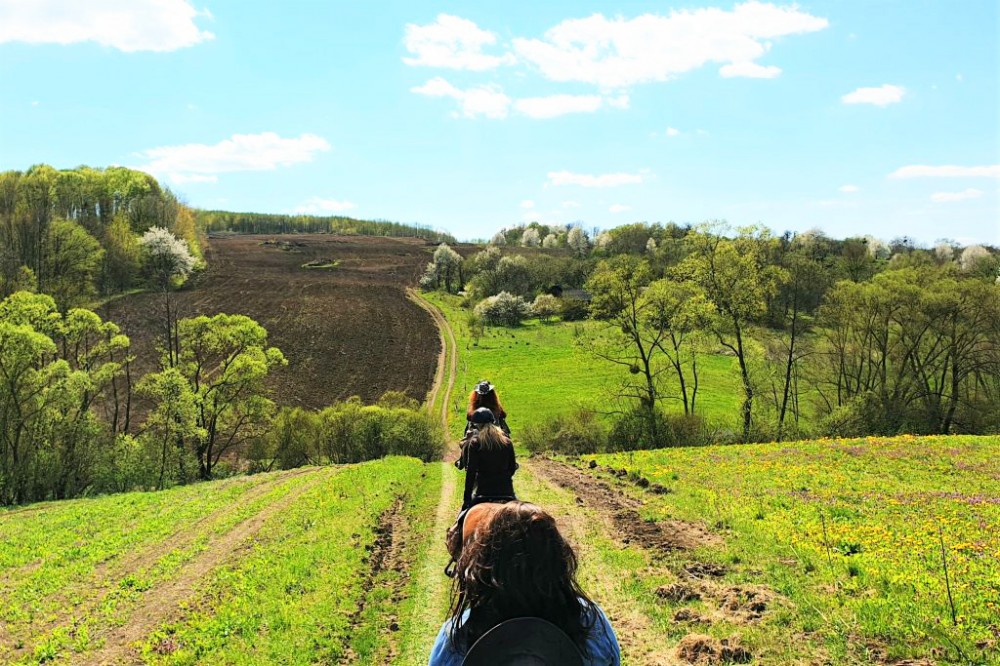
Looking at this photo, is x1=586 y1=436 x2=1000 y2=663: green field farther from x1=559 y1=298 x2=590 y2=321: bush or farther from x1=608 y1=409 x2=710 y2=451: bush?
x1=559 y1=298 x2=590 y2=321: bush

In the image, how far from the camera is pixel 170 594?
41.2 ft

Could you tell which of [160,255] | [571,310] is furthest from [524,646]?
[160,255]

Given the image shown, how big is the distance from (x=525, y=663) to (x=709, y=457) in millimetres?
22575

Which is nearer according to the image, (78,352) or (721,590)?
(721,590)

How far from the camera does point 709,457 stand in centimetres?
2341

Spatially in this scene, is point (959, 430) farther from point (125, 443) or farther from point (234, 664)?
point (125, 443)

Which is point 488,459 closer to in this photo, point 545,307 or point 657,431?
point 657,431

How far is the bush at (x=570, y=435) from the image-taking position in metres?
38.9

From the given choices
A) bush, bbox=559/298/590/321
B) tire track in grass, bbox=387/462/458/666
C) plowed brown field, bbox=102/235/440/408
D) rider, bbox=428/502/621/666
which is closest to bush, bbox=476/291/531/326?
bush, bbox=559/298/590/321

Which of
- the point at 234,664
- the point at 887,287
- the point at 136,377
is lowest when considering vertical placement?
the point at 136,377

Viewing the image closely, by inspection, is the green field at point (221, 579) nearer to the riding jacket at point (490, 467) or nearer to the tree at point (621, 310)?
the riding jacket at point (490, 467)

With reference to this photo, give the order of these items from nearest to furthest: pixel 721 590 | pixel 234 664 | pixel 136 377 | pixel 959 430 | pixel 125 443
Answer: pixel 234 664 → pixel 721 590 → pixel 125 443 → pixel 959 430 → pixel 136 377

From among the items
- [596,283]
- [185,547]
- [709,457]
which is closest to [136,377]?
[596,283]

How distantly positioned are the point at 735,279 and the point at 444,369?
4463 cm
